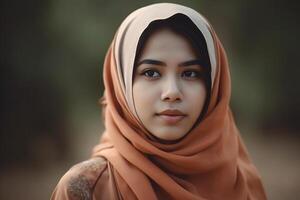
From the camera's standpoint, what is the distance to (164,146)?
148cm

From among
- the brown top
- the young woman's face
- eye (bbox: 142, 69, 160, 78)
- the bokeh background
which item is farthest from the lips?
the bokeh background

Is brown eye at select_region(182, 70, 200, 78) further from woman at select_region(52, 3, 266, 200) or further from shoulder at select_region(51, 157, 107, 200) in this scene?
shoulder at select_region(51, 157, 107, 200)

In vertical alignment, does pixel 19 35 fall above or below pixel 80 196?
above

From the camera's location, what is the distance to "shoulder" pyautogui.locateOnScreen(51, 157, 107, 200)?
1.39 meters

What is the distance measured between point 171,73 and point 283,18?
3.97 meters

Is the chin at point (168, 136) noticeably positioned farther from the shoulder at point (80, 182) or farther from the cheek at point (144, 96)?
the shoulder at point (80, 182)

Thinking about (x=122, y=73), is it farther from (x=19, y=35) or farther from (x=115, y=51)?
(x=19, y=35)

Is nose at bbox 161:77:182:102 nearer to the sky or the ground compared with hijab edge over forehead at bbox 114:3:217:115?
nearer to the ground

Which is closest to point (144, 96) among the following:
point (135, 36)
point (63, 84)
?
point (135, 36)

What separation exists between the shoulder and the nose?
0.29 m

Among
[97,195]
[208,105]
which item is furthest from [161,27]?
[97,195]

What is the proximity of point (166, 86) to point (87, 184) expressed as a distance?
0.35 meters

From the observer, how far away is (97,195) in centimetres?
142

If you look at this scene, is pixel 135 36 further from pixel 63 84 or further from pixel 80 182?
pixel 63 84
